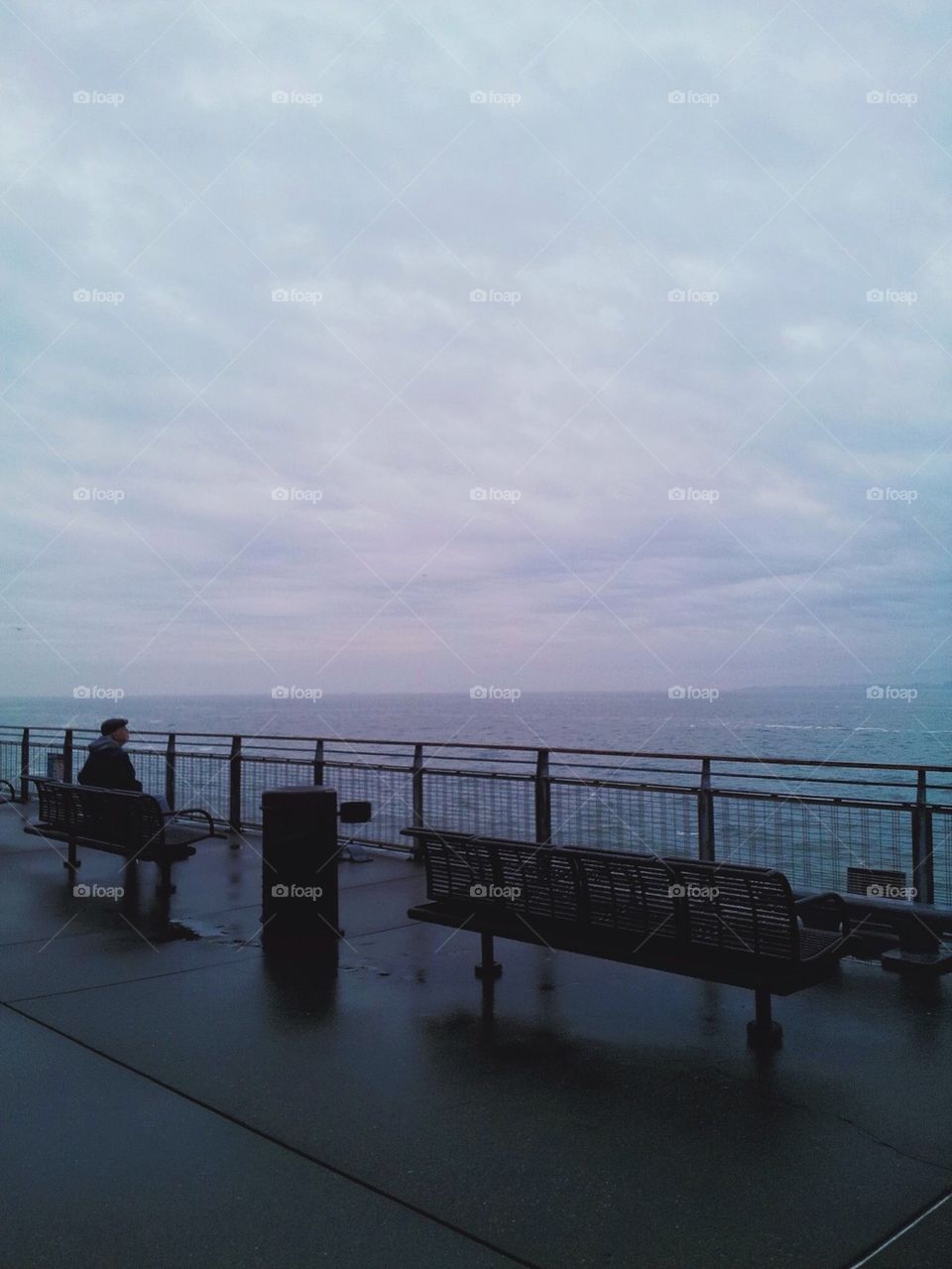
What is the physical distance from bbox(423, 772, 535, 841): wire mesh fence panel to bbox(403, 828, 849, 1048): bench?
12.4 ft

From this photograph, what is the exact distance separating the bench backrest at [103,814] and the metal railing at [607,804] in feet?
5.28

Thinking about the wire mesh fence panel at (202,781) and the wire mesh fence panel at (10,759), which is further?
the wire mesh fence panel at (10,759)

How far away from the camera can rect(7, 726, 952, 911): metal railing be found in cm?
795

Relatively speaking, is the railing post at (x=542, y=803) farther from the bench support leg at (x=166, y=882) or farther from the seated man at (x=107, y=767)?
the seated man at (x=107, y=767)

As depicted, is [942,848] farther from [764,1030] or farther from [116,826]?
[116,826]

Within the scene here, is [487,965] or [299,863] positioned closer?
[487,965]

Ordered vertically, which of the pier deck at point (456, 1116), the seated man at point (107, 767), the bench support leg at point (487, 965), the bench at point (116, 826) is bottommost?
the pier deck at point (456, 1116)

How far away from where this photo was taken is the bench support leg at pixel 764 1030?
206 inches

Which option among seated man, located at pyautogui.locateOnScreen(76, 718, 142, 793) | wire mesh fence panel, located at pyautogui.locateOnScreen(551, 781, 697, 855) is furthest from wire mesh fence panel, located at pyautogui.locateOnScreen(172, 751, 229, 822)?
wire mesh fence panel, located at pyautogui.locateOnScreen(551, 781, 697, 855)

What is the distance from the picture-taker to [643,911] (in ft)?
18.9

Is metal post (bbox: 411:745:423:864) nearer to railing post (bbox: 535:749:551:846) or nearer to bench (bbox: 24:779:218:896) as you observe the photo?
railing post (bbox: 535:749:551:846)

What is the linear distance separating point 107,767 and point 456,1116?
7621 millimetres

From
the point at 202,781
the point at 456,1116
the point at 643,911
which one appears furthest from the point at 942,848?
the point at 202,781

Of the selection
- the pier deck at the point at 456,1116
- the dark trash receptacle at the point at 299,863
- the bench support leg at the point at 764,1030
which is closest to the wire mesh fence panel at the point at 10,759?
the dark trash receptacle at the point at 299,863
